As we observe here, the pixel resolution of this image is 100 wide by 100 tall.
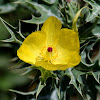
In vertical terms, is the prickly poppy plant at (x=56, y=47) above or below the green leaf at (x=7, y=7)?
below

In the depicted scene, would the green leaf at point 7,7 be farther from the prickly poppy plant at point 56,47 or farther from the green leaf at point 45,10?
the green leaf at point 45,10

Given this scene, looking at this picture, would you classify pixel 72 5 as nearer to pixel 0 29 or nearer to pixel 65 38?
pixel 65 38

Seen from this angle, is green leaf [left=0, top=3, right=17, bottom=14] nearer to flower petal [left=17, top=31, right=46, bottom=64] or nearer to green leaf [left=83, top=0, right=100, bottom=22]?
flower petal [left=17, top=31, right=46, bottom=64]

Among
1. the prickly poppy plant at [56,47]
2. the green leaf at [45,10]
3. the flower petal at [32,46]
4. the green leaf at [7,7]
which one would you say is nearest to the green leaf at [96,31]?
the prickly poppy plant at [56,47]

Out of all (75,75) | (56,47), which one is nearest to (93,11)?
(56,47)

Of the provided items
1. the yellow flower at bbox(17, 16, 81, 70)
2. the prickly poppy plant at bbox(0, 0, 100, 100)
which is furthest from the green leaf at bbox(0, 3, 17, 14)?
the yellow flower at bbox(17, 16, 81, 70)

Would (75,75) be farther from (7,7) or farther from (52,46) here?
(7,7)

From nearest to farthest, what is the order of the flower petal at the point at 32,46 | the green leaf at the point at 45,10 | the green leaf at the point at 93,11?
1. the flower petal at the point at 32,46
2. the green leaf at the point at 93,11
3. the green leaf at the point at 45,10

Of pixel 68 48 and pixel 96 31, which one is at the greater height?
pixel 96 31
